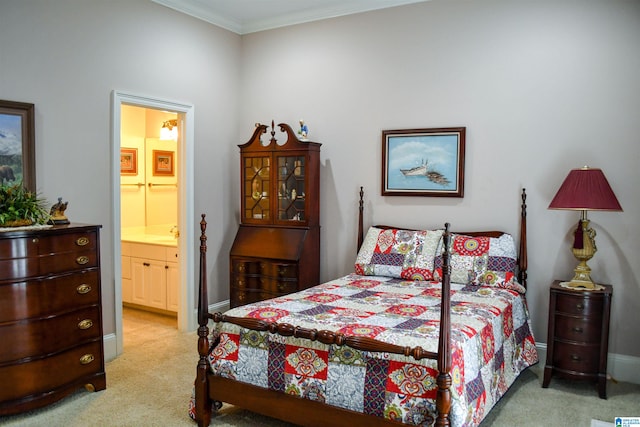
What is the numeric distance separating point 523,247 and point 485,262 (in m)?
0.36

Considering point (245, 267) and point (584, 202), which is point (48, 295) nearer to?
point (245, 267)

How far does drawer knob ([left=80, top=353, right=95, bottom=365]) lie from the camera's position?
3420mm

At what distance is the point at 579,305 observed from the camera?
3506mm

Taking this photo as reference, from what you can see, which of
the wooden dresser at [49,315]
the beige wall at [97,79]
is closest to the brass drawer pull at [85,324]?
the wooden dresser at [49,315]

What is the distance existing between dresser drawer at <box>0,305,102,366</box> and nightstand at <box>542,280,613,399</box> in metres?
Answer: 3.15

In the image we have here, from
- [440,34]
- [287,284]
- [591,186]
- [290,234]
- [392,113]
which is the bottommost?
[287,284]

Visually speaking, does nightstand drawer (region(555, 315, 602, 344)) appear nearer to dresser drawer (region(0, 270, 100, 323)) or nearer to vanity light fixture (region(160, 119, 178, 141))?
dresser drawer (region(0, 270, 100, 323))

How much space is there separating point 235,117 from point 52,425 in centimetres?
337

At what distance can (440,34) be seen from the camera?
14.4 ft

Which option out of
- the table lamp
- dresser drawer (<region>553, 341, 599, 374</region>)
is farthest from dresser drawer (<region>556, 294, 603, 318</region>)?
dresser drawer (<region>553, 341, 599, 374</region>)

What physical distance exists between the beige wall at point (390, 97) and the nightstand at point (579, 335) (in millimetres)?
441

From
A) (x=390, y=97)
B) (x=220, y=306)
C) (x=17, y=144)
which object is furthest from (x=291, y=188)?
(x=17, y=144)

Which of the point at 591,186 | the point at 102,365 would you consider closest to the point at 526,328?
the point at 591,186

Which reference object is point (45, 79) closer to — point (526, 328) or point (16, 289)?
point (16, 289)
